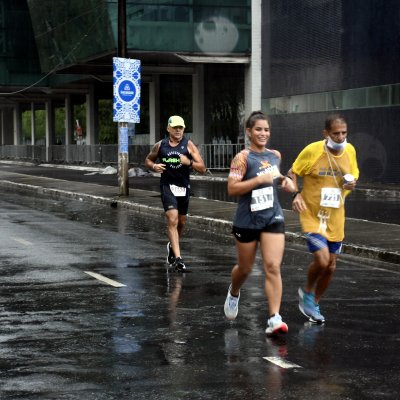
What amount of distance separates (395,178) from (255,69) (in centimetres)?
1171

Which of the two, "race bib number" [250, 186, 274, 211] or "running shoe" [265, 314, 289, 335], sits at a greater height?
"race bib number" [250, 186, 274, 211]

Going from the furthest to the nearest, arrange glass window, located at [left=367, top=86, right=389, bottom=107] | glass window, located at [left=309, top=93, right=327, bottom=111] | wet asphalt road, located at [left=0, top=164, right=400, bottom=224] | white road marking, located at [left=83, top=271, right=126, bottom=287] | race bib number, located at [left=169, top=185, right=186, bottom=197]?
glass window, located at [left=309, top=93, right=327, bottom=111], glass window, located at [left=367, top=86, right=389, bottom=107], wet asphalt road, located at [left=0, top=164, right=400, bottom=224], race bib number, located at [left=169, top=185, right=186, bottom=197], white road marking, located at [left=83, top=271, right=126, bottom=287]

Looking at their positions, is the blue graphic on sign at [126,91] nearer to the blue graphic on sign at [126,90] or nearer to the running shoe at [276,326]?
the blue graphic on sign at [126,90]

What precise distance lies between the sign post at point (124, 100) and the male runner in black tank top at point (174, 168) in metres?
13.6

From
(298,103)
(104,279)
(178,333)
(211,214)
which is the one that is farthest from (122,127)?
(178,333)

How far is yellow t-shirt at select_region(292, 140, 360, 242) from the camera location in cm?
885

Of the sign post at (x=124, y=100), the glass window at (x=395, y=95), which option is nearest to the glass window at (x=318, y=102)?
the glass window at (x=395, y=95)

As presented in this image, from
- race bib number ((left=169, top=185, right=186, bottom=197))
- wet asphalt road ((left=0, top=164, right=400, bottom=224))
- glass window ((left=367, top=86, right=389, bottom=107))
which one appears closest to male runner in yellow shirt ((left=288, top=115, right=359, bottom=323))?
race bib number ((left=169, top=185, right=186, bottom=197))

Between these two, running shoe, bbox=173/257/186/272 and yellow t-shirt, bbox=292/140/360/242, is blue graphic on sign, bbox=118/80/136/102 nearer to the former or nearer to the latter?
running shoe, bbox=173/257/186/272

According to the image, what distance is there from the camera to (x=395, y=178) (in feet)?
101

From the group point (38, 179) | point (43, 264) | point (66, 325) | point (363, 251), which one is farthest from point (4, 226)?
point (38, 179)

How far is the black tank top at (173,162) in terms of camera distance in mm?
12797

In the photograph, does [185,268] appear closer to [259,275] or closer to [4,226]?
[259,275]

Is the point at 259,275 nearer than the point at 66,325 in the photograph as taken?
No
